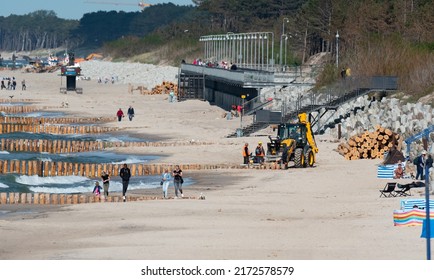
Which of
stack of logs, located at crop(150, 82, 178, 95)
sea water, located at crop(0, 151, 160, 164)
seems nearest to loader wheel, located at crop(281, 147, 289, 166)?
sea water, located at crop(0, 151, 160, 164)

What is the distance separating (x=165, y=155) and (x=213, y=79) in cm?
4288

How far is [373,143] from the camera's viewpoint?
153ft

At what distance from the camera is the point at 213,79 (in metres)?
95.8

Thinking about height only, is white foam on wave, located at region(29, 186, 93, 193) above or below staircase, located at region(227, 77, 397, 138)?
below

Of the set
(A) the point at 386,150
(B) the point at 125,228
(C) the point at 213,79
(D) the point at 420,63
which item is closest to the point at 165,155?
(A) the point at 386,150

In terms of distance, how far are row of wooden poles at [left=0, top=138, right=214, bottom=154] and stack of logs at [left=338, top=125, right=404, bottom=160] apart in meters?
12.4

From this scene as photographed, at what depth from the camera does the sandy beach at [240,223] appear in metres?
23.9

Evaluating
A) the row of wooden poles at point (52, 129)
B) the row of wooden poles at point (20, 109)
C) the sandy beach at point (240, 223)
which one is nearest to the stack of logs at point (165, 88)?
the row of wooden poles at point (20, 109)

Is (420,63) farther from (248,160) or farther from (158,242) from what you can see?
(158,242)

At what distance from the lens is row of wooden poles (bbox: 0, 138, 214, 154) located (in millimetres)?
58188

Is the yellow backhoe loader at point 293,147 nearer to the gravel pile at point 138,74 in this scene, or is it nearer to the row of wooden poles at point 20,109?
the row of wooden poles at point 20,109

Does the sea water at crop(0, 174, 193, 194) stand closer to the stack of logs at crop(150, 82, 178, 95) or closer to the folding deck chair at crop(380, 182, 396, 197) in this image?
the folding deck chair at crop(380, 182, 396, 197)

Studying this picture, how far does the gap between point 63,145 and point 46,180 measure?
1454 centimetres

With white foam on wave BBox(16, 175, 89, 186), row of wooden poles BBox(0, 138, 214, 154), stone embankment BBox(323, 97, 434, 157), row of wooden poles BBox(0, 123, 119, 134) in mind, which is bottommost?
white foam on wave BBox(16, 175, 89, 186)
